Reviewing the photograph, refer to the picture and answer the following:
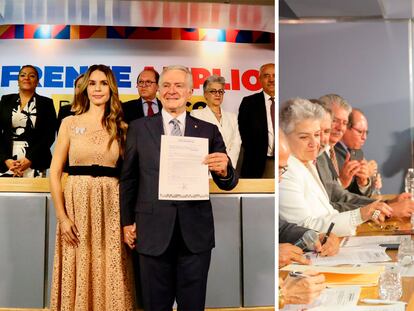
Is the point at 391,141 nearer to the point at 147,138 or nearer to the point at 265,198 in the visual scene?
the point at 265,198

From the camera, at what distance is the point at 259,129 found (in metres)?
2.69

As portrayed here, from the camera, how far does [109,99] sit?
2.61 metres

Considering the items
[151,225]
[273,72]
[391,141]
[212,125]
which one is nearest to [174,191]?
[151,225]

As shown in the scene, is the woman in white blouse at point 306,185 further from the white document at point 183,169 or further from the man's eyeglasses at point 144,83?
the man's eyeglasses at point 144,83

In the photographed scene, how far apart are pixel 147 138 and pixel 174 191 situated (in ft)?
1.04

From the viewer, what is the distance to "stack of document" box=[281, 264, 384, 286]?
2398mm

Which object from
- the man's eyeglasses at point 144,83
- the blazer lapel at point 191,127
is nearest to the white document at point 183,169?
the blazer lapel at point 191,127

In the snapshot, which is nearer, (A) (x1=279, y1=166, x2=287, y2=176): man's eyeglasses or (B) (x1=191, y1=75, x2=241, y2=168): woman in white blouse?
(A) (x1=279, y1=166, x2=287, y2=176): man's eyeglasses

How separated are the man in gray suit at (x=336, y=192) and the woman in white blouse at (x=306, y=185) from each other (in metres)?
0.02

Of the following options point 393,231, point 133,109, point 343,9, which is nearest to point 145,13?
point 133,109

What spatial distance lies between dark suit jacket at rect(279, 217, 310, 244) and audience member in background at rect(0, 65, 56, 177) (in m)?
1.26

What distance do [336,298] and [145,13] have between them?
5.80ft

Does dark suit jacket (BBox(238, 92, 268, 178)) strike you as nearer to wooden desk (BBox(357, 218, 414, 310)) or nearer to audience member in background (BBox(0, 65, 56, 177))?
wooden desk (BBox(357, 218, 414, 310))

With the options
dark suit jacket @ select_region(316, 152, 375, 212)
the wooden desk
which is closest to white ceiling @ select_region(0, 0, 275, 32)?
dark suit jacket @ select_region(316, 152, 375, 212)
